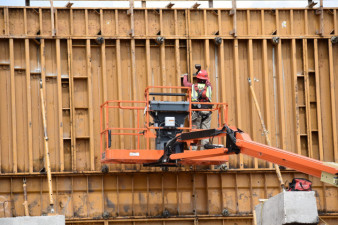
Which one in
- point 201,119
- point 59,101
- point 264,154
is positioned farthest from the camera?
point 59,101

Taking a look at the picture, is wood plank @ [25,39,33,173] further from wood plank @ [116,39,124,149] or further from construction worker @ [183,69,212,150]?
construction worker @ [183,69,212,150]

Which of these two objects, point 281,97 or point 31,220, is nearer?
point 31,220

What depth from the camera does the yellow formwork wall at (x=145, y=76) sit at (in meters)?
20.3

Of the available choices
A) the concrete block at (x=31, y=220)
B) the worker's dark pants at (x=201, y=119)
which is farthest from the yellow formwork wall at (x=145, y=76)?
the concrete block at (x=31, y=220)

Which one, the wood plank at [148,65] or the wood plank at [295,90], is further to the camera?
the wood plank at [295,90]

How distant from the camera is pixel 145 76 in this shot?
21.0 m

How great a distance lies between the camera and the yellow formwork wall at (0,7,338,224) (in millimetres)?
20328

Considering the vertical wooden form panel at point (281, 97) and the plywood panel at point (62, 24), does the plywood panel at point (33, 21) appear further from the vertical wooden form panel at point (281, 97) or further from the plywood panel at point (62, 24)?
the vertical wooden form panel at point (281, 97)

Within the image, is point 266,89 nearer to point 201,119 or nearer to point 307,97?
point 307,97

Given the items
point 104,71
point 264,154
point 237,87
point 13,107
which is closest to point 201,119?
point 237,87

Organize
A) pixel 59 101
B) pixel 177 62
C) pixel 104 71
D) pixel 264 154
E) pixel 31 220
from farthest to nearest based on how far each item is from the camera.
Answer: pixel 177 62 → pixel 104 71 → pixel 59 101 → pixel 31 220 → pixel 264 154

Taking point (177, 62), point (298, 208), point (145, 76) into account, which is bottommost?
point (298, 208)

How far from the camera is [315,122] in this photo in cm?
2170

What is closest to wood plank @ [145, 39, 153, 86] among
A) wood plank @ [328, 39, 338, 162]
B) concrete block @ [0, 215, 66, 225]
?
wood plank @ [328, 39, 338, 162]
